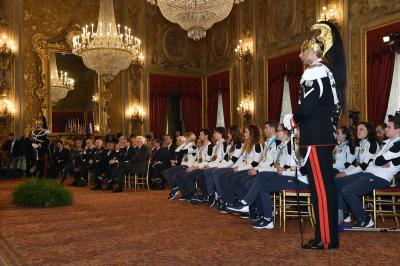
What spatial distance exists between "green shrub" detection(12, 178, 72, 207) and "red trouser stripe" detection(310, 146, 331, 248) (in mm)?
4729

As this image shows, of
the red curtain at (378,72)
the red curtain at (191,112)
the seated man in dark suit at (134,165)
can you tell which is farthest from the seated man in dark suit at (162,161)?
the red curtain at (191,112)

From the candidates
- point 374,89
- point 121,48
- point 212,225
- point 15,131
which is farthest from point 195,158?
point 15,131

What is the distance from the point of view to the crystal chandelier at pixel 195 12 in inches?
298

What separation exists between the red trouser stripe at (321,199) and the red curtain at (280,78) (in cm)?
788

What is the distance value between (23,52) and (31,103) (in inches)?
61.1

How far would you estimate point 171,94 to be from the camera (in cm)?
1545

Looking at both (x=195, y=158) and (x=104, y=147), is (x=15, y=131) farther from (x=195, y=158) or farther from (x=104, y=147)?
(x=195, y=158)

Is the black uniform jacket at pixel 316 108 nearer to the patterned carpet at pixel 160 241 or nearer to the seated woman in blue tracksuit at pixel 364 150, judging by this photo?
the patterned carpet at pixel 160 241

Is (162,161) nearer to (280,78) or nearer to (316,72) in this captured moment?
(280,78)

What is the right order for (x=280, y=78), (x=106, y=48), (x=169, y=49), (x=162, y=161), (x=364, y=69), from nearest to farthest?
(x=364, y=69) < (x=106, y=48) < (x=162, y=161) < (x=280, y=78) < (x=169, y=49)

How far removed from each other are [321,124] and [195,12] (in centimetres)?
A: 441

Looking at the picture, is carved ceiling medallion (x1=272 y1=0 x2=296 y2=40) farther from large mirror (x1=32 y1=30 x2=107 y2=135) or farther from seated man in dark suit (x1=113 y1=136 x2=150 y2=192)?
large mirror (x1=32 y1=30 x2=107 y2=135)

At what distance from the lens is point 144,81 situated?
48.5ft

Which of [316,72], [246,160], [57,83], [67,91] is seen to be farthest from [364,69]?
[57,83]
